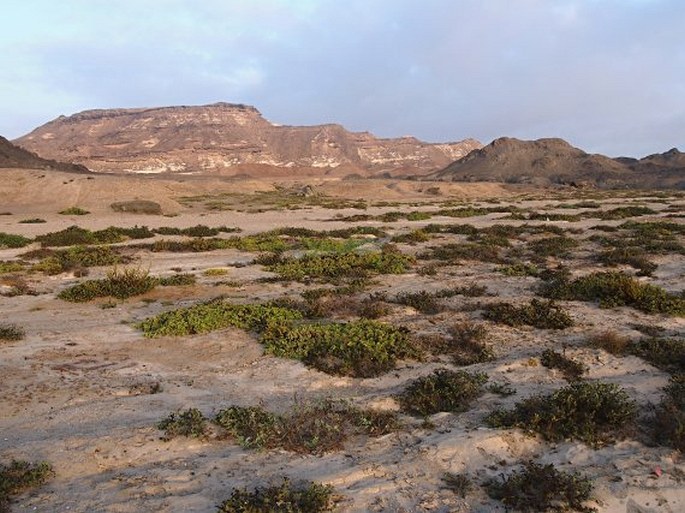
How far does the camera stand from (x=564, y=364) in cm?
802

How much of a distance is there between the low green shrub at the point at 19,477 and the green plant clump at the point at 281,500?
74.2 inches

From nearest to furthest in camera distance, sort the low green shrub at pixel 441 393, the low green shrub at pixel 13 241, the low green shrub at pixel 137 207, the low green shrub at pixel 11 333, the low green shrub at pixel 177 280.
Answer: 1. the low green shrub at pixel 441 393
2. the low green shrub at pixel 11 333
3. the low green shrub at pixel 177 280
4. the low green shrub at pixel 13 241
5. the low green shrub at pixel 137 207

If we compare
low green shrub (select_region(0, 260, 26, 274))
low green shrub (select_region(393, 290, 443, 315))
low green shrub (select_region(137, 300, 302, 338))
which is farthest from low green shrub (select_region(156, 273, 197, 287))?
low green shrub (select_region(393, 290, 443, 315))

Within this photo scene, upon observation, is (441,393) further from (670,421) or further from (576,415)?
(670,421)

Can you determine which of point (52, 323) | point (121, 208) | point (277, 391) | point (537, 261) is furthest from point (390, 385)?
point (121, 208)

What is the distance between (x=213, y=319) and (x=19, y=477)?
5343 millimetres

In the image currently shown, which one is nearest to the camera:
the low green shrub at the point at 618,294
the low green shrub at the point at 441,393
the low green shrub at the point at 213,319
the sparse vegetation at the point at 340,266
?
the low green shrub at the point at 441,393

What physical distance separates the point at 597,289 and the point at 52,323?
1126cm

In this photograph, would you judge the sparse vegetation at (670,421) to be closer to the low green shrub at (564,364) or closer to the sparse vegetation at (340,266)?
the low green shrub at (564,364)

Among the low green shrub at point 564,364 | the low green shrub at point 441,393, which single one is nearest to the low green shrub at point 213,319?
the low green shrub at point 441,393

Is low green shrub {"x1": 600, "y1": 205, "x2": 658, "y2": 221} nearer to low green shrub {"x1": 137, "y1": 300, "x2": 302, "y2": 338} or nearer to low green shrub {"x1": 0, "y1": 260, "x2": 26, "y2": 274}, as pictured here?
low green shrub {"x1": 137, "y1": 300, "x2": 302, "y2": 338}

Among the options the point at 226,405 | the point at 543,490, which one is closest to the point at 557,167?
the point at 226,405

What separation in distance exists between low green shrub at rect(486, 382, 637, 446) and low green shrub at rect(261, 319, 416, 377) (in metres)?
2.30

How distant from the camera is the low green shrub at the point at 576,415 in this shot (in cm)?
596
